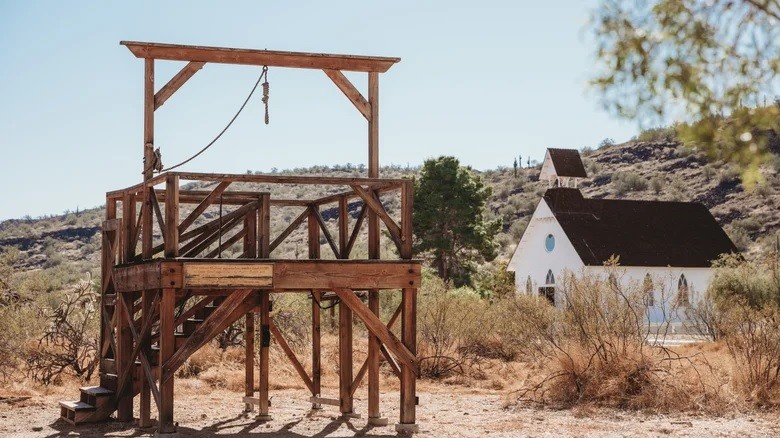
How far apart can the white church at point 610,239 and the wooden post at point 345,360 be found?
2718cm

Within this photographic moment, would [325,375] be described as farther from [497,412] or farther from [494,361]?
[497,412]

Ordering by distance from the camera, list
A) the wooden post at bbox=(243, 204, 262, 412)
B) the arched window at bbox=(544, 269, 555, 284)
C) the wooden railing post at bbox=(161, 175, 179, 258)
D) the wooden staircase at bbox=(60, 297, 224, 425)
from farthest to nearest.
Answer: the arched window at bbox=(544, 269, 555, 284) < the wooden post at bbox=(243, 204, 262, 412) < the wooden staircase at bbox=(60, 297, 224, 425) < the wooden railing post at bbox=(161, 175, 179, 258)

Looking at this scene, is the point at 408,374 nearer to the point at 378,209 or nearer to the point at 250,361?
the point at 378,209

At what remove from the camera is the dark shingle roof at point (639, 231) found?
Result: 43.9 metres

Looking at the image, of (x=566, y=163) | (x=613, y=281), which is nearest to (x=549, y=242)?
(x=566, y=163)

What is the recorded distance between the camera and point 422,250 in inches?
1864

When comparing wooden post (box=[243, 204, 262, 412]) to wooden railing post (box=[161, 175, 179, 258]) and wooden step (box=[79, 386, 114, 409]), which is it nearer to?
wooden railing post (box=[161, 175, 179, 258])

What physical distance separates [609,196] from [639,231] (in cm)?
3090

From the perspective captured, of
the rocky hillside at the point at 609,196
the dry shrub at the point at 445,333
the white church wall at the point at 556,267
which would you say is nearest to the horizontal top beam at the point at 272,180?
the dry shrub at the point at 445,333

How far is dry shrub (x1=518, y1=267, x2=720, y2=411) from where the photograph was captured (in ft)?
54.5

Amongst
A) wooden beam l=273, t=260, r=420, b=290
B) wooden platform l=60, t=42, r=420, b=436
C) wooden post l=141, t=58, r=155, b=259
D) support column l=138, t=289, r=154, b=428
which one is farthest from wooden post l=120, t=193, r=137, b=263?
wooden beam l=273, t=260, r=420, b=290

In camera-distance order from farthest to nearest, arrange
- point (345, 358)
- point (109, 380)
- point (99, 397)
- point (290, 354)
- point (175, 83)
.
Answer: point (290, 354) < point (345, 358) < point (109, 380) < point (99, 397) < point (175, 83)

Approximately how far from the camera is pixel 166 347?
13.3 metres

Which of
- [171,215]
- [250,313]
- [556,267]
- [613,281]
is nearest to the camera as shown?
[171,215]
